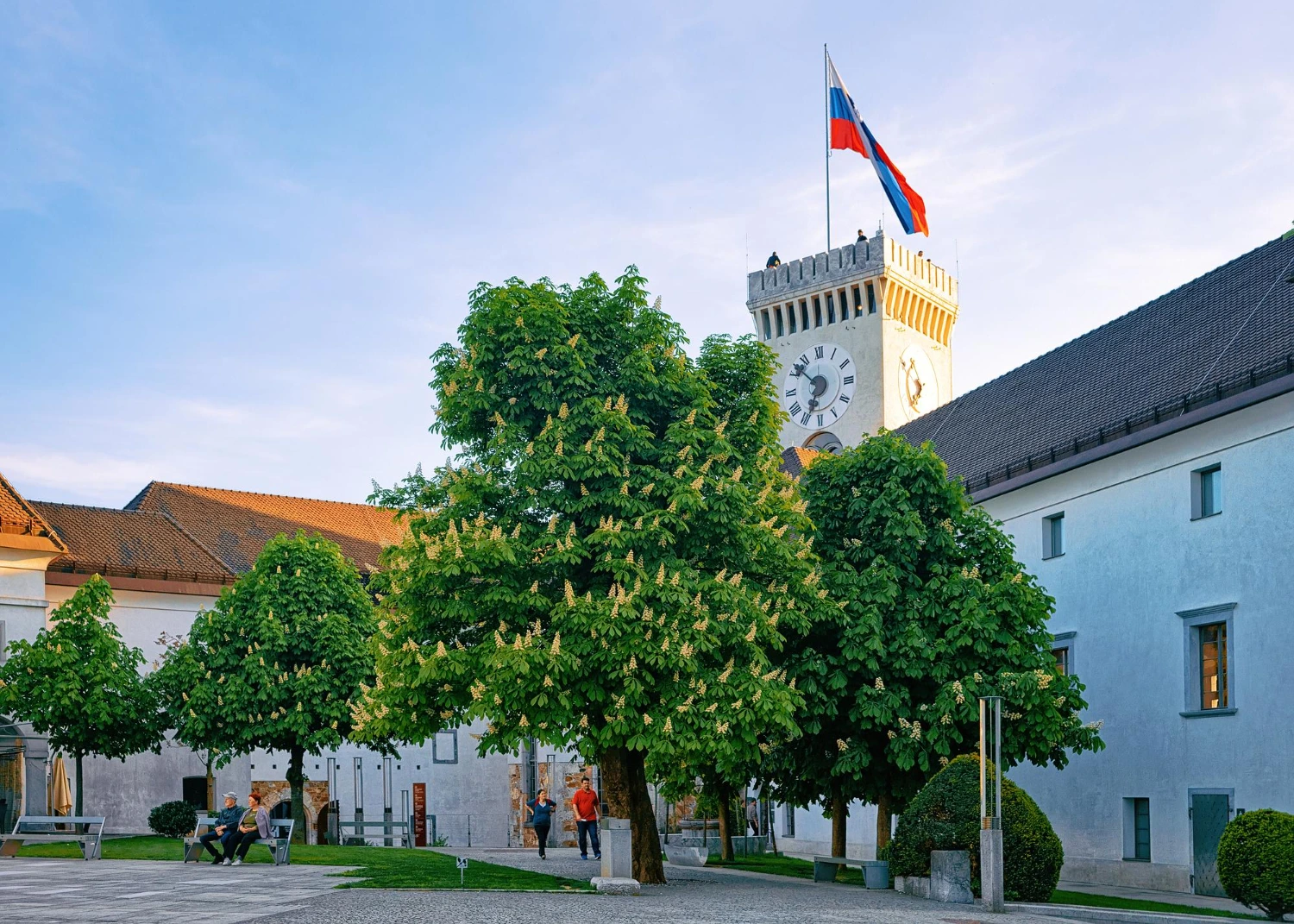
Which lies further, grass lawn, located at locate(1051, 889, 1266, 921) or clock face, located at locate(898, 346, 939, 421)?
clock face, located at locate(898, 346, 939, 421)

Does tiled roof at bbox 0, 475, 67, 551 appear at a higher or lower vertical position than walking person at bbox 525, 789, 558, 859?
higher

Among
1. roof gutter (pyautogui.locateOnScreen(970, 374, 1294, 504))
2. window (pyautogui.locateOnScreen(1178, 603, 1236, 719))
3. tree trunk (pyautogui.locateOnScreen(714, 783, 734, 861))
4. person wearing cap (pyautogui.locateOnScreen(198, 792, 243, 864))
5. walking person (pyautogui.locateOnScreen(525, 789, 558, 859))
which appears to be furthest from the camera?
tree trunk (pyautogui.locateOnScreen(714, 783, 734, 861))

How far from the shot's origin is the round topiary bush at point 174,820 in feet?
140

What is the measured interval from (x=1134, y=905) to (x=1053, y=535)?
1263cm

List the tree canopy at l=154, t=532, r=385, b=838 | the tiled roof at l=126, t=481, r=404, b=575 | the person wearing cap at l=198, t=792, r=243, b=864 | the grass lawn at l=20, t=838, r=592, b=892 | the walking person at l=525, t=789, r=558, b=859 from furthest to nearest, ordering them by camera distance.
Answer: the tiled roof at l=126, t=481, r=404, b=575
the tree canopy at l=154, t=532, r=385, b=838
the walking person at l=525, t=789, r=558, b=859
the person wearing cap at l=198, t=792, r=243, b=864
the grass lawn at l=20, t=838, r=592, b=892

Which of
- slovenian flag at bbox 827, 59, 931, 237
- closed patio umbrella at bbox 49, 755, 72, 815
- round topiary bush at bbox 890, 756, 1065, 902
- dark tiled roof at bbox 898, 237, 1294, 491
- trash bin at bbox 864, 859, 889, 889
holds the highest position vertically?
slovenian flag at bbox 827, 59, 931, 237

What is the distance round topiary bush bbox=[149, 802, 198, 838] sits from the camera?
140ft

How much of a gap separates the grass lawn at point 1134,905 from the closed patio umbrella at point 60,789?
28.5 m

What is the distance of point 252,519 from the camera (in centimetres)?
5850

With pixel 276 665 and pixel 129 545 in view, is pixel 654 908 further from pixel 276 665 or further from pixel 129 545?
pixel 129 545

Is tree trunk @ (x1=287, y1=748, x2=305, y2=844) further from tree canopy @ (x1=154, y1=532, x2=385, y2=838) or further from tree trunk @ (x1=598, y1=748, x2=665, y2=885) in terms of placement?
tree trunk @ (x1=598, y1=748, x2=665, y2=885)

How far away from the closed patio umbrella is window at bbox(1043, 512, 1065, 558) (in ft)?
90.6

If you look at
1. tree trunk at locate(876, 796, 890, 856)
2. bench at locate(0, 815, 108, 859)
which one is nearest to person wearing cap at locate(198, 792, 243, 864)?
bench at locate(0, 815, 108, 859)

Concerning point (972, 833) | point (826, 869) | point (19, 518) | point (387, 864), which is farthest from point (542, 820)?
point (19, 518)
